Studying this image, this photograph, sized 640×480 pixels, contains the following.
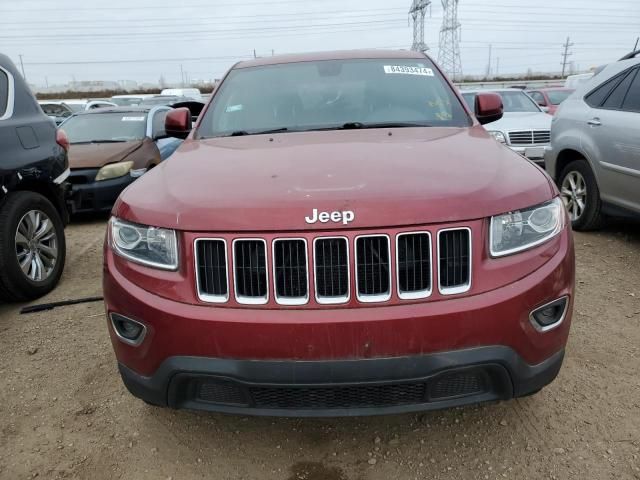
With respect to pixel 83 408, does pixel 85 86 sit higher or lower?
lower

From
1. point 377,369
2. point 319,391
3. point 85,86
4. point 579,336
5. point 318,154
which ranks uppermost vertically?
point 318,154

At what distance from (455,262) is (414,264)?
15 centimetres

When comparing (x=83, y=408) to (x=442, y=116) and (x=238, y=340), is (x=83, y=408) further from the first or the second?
(x=442, y=116)

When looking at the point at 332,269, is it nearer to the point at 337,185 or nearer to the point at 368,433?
the point at 337,185

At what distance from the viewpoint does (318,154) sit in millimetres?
2359

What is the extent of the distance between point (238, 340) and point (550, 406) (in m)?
1.60

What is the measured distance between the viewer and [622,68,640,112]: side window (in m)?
4.45

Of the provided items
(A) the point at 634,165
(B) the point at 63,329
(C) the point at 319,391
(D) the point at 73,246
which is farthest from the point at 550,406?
(D) the point at 73,246

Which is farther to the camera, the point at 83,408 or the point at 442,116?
the point at 442,116

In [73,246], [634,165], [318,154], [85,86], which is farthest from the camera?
[85,86]

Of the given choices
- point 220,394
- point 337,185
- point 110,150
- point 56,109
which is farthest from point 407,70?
point 56,109

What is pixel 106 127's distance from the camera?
7.97m

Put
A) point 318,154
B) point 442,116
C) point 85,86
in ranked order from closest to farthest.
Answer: point 318,154, point 442,116, point 85,86

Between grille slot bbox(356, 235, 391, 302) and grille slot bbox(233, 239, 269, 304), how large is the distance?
1.08 ft
